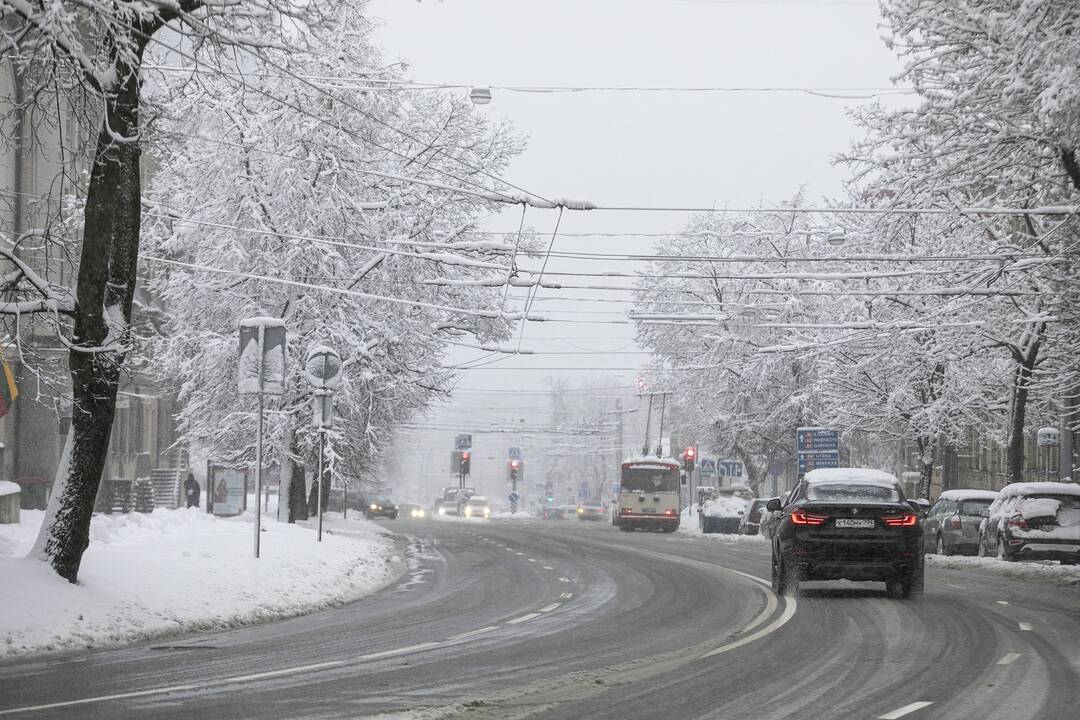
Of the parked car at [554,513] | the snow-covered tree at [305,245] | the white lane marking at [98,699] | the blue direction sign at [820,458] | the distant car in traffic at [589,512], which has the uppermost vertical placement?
the snow-covered tree at [305,245]

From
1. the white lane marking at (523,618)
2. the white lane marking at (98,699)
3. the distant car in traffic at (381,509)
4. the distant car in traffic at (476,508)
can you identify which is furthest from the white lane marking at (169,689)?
the distant car in traffic at (476,508)

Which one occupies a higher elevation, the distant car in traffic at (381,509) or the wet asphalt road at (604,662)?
the wet asphalt road at (604,662)

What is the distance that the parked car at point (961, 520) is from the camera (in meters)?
36.3

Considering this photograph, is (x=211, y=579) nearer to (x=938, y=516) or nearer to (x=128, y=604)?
(x=128, y=604)

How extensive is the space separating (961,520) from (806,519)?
18070 mm

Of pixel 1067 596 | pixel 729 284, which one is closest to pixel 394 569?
pixel 1067 596

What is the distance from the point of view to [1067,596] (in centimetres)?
2092

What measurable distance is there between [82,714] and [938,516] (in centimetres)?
3196

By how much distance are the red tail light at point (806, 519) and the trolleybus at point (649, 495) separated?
143 ft

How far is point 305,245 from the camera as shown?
35.9 metres

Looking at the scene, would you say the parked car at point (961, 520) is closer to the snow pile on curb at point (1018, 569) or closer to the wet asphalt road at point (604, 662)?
the snow pile on curb at point (1018, 569)

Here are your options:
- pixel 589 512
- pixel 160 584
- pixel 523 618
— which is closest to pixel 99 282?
pixel 160 584

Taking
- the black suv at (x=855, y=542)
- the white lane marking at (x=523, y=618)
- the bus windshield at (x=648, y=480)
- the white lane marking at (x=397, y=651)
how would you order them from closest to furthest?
the white lane marking at (x=397, y=651), the white lane marking at (x=523, y=618), the black suv at (x=855, y=542), the bus windshield at (x=648, y=480)

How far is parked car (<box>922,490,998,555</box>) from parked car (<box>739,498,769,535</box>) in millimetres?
13654
